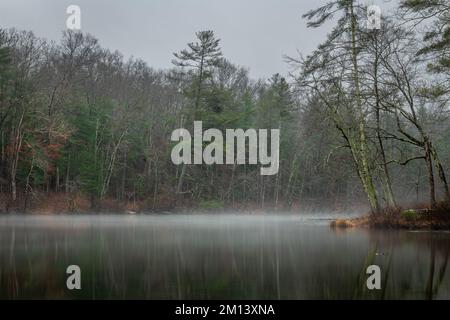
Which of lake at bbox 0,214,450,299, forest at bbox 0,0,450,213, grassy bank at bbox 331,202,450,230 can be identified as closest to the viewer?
lake at bbox 0,214,450,299

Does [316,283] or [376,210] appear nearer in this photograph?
[316,283]

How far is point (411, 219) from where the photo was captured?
64.1ft

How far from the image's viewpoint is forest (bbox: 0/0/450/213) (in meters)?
22.2

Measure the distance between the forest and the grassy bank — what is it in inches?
35.1

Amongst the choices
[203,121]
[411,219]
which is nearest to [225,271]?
[411,219]

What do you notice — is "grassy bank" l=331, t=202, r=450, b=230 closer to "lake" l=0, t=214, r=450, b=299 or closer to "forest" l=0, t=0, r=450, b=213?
"forest" l=0, t=0, r=450, b=213

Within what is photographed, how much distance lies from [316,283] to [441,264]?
3.09 metres

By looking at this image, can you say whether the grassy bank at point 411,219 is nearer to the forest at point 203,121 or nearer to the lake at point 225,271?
the forest at point 203,121

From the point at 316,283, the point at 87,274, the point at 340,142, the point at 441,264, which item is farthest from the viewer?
the point at 340,142

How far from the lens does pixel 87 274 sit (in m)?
7.82

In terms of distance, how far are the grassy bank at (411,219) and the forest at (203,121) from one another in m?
0.89

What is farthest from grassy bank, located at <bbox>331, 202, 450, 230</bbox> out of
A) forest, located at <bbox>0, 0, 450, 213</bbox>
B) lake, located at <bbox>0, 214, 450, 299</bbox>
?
lake, located at <bbox>0, 214, 450, 299</bbox>
